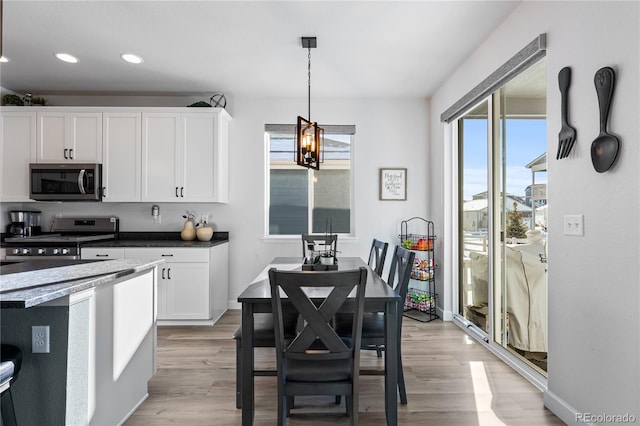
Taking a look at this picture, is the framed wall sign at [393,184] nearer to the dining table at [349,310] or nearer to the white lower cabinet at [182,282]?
the white lower cabinet at [182,282]

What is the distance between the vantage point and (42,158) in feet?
12.8

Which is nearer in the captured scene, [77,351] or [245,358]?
[77,351]

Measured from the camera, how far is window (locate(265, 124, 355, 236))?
4.54 metres

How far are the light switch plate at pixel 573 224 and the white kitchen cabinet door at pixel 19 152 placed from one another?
16.4 ft

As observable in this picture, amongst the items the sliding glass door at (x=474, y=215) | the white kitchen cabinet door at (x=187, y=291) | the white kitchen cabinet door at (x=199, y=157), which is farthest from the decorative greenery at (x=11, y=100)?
the sliding glass door at (x=474, y=215)

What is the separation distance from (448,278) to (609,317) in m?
2.22

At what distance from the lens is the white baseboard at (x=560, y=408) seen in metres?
1.96

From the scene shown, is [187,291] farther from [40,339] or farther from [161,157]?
[40,339]

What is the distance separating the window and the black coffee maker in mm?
2743

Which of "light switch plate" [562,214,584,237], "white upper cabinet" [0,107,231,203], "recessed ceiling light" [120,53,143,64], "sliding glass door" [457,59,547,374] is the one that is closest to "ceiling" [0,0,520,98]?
"recessed ceiling light" [120,53,143,64]

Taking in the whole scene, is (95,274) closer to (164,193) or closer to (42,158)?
(164,193)

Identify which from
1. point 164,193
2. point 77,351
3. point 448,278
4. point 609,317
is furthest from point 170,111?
point 609,317

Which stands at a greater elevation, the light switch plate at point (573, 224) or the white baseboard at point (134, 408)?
the light switch plate at point (573, 224)

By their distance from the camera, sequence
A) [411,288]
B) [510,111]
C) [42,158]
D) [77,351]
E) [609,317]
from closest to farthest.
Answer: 1. [77,351]
2. [609,317]
3. [510,111]
4. [42,158]
5. [411,288]
